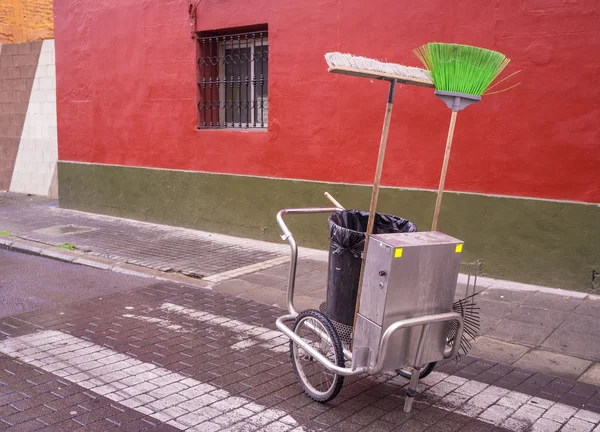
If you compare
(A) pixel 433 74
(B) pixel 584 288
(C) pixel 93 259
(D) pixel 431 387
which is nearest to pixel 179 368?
(D) pixel 431 387

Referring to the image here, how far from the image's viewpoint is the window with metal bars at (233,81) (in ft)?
30.8

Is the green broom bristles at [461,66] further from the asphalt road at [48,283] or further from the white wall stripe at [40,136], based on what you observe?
the white wall stripe at [40,136]

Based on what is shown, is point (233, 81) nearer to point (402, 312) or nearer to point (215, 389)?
point (215, 389)

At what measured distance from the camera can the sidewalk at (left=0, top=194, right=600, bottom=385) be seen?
5066 millimetres

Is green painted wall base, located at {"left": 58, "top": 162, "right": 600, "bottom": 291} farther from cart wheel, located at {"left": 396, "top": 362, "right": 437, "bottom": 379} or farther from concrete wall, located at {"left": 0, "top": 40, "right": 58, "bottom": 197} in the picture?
cart wheel, located at {"left": 396, "top": 362, "right": 437, "bottom": 379}

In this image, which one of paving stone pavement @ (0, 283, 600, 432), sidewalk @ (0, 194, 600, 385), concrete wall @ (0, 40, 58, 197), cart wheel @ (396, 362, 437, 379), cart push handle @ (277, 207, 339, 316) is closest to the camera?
paving stone pavement @ (0, 283, 600, 432)

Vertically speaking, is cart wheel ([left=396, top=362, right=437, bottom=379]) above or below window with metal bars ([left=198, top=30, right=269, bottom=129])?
below

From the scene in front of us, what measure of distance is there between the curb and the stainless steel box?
11.9ft

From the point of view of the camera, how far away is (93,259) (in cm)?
805

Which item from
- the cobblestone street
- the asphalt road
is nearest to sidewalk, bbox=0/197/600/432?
the cobblestone street

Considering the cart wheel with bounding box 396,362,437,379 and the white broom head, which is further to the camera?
the cart wheel with bounding box 396,362,437,379

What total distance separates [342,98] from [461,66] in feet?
A: 14.6

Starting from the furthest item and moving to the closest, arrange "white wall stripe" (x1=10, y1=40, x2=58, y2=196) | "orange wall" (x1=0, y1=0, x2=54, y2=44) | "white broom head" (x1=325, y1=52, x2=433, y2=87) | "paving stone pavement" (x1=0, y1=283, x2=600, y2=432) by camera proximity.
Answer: "orange wall" (x1=0, y1=0, x2=54, y2=44)
"white wall stripe" (x1=10, y1=40, x2=58, y2=196)
"paving stone pavement" (x1=0, y1=283, x2=600, y2=432)
"white broom head" (x1=325, y1=52, x2=433, y2=87)

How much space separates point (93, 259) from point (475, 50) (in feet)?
20.4
